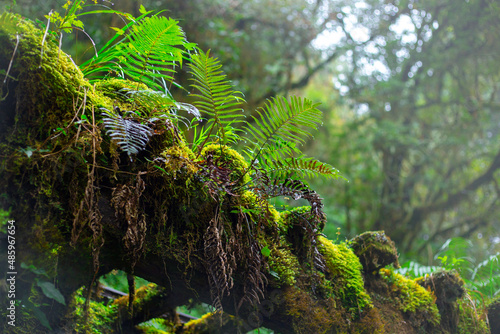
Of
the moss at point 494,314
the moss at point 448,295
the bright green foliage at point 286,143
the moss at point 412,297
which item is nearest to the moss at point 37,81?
the bright green foliage at point 286,143

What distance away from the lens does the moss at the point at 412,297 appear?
7.30ft

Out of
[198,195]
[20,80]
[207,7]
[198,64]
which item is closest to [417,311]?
[198,195]

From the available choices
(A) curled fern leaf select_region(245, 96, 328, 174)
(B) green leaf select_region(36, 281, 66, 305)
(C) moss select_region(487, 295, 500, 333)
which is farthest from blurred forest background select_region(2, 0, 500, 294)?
(B) green leaf select_region(36, 281, 66, 305)

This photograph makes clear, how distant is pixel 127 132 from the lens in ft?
4.70

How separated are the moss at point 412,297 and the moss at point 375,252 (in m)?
0.15

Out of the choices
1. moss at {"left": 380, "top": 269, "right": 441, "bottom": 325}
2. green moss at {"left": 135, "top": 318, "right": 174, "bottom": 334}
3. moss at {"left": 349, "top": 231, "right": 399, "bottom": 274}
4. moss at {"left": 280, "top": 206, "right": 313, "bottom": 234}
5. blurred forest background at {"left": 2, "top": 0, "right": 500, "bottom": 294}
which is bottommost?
green moss at {"left": 135, "top": 318, "right": 174, "bottom": 334}

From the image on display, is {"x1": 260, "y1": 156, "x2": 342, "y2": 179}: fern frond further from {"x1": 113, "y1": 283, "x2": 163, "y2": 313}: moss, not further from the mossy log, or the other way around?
{"x1": 113, "y1": 283, "x2": 163, "y2": 313}: moss

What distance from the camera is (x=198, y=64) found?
1728 mm

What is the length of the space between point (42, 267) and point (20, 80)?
2.60 feet

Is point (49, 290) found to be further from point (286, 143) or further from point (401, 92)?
point (401, 92)

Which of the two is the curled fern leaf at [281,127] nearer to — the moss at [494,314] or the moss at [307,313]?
the moss at [307,313]

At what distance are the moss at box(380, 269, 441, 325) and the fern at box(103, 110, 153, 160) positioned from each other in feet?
6.02

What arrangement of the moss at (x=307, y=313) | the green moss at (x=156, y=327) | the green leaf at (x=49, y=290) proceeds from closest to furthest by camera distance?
the green leaf at (x=49, y=290), the moss at (x=307, y=313), the green moss at (x=156, y=327)

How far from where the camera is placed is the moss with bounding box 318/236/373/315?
1979 mm
